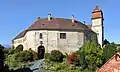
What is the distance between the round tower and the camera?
76750 millimetres

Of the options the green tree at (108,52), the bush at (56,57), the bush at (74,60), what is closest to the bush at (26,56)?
the bush at (56,57)

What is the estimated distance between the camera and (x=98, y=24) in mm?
77062

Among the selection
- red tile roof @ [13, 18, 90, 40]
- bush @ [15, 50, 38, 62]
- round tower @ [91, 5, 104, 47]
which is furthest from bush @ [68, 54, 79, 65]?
round tower @ [91, 5, 104, 47]

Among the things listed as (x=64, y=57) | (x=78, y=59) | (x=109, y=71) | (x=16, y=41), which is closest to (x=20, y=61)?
(x=64, y=57)

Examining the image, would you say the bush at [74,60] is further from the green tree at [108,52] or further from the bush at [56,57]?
the bush at [56,57]

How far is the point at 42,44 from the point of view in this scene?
69688 mm

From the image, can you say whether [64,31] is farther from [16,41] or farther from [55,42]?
[16,41]

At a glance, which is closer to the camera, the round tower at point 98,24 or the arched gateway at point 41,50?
the arched gateway at point 41,50

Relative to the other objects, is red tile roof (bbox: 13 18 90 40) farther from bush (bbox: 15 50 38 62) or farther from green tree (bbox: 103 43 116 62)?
green tree (bbox: 103 43 116 62)

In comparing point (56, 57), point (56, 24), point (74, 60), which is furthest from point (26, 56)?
point (56, 24)

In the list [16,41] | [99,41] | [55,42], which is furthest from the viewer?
[16,41]

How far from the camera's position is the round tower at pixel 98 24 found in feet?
252

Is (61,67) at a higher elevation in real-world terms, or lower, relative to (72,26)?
lower

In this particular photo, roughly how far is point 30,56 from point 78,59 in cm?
1354
